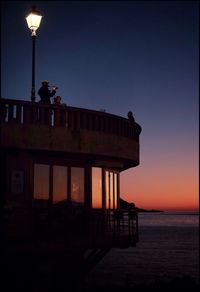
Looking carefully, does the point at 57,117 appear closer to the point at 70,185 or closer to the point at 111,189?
the point at 70,185

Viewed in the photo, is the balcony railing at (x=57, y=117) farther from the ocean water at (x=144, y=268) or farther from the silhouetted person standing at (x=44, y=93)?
the ocean water at (x=144, y=268)

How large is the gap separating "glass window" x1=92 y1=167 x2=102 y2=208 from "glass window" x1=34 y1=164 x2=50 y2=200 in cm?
217

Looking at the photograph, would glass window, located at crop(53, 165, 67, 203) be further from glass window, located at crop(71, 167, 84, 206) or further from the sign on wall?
the sign on wall

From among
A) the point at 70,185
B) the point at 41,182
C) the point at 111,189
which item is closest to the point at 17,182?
the point at 41,182

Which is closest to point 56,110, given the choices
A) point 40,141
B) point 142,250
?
point 40,141

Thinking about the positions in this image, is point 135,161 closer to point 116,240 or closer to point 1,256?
point 116,240

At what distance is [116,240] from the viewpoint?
17.1 meters

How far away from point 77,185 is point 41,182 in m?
1.53

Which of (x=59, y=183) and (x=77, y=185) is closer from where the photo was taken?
(x=59, y=183)

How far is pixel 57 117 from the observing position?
16.2 m

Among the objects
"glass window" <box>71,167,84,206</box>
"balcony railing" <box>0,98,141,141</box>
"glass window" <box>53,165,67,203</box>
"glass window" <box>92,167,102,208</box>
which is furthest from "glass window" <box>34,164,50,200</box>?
"glass window" <box>92,167,102,208</box>

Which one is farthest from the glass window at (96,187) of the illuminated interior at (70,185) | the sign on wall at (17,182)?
the sign on wall at (17,182)

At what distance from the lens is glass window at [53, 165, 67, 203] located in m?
16.6

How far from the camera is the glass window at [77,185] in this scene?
56.6 feet
